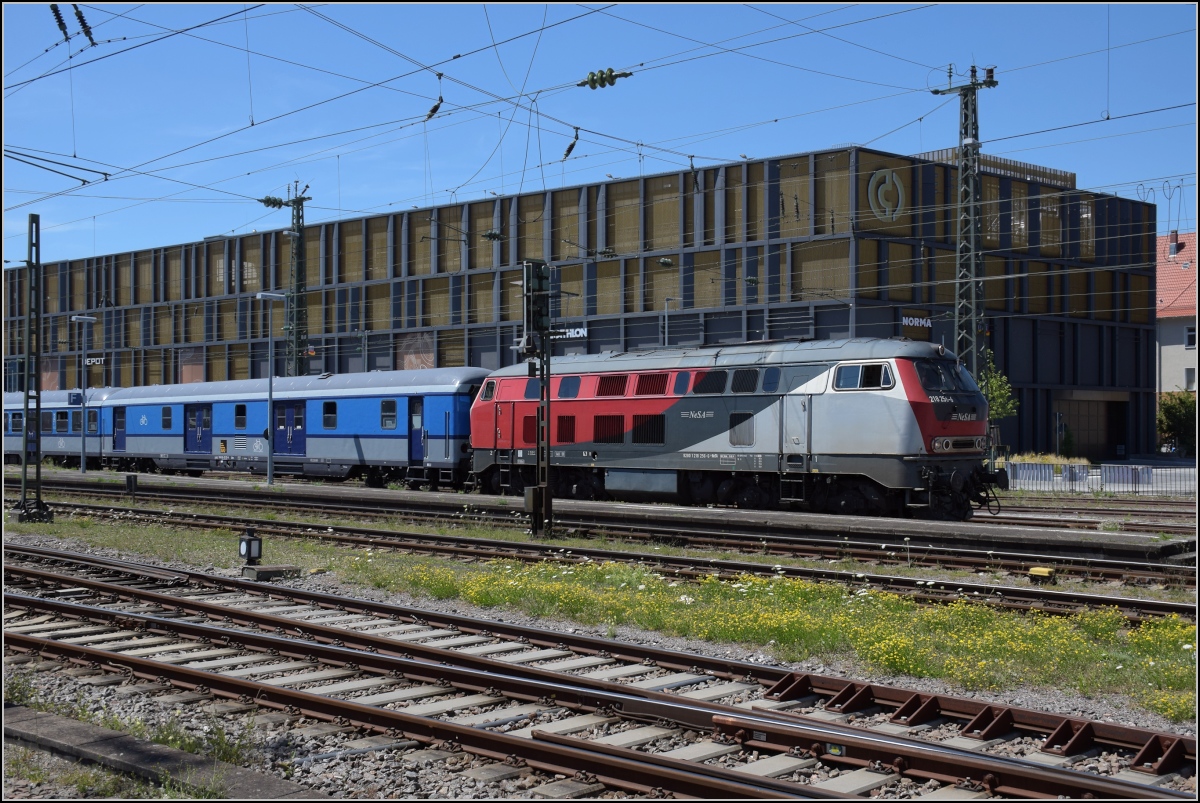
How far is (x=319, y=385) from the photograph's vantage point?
3578 centimetres

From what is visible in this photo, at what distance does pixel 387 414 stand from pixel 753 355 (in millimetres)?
13515

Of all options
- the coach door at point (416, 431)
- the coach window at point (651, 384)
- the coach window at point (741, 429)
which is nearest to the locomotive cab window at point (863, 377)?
the coach window at point (741, 429)

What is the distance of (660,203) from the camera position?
5497 centimetres

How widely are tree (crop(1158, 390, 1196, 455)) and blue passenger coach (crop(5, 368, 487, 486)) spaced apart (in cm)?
5088

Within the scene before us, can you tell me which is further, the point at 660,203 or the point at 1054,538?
the point at 660,203

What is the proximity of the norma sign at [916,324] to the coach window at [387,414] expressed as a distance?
26.3 m

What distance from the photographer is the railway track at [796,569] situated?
13.1 metres

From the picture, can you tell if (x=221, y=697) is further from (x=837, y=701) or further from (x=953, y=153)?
(x=953, y=153)

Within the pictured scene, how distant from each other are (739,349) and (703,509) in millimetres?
3767

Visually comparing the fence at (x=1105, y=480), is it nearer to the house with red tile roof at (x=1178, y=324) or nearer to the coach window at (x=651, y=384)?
the coach window at (x=651, y=384)

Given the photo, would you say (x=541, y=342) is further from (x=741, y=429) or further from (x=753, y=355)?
(x=753, y=355)

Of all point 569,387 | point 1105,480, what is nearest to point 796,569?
point 569,387

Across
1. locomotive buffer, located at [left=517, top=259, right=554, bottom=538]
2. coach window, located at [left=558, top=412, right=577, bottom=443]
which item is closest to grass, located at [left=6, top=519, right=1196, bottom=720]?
locomotive buffer, located at [left=517, top=259, right=554, bottom=538]

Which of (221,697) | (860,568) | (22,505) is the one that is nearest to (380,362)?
(22,505)
